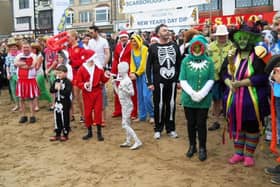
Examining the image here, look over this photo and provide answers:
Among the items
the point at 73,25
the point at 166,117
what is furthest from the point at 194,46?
the point at 73,25

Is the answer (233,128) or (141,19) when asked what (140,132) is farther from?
(141,19)

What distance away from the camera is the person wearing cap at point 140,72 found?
22.9ft

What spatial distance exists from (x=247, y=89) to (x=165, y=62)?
1687mm

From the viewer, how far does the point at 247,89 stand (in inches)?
181

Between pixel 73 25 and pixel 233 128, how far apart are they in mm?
47763

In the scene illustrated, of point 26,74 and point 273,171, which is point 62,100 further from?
point 273,171

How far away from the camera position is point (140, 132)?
21.8 ft

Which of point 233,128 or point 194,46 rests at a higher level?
point 194,46

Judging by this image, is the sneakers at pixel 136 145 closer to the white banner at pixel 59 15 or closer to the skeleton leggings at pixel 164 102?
the skeleton leggings at pixel 164 102

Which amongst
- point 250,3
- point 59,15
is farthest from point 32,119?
point 250,3

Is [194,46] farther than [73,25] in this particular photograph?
No

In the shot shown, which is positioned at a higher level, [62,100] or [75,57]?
[75,57]

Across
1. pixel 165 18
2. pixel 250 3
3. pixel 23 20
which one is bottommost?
pixel 165 18

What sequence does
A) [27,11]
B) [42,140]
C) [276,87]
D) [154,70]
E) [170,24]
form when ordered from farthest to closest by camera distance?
[27,11] < [170,24] < [42,140] < [154,70] < [276,87]
